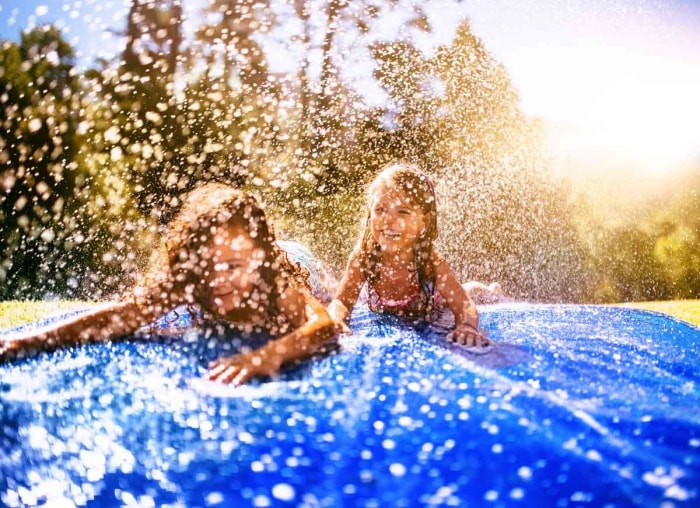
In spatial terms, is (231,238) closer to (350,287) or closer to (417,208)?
(350,287)

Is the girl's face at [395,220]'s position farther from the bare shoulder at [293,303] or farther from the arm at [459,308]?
the bare shoulder at [293,303]

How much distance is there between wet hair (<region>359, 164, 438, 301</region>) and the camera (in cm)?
339

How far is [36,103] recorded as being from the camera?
26.9 feet

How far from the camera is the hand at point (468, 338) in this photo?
2559 mm

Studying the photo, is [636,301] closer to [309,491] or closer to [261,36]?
[309,491]

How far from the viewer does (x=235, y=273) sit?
279 cm

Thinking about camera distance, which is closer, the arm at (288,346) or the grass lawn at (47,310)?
the arm at (288,346)

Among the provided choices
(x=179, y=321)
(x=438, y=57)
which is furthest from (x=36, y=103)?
(x=438, y=57)

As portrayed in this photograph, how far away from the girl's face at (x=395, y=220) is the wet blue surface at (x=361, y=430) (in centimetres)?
112

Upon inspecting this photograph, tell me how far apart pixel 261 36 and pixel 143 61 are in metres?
2.24

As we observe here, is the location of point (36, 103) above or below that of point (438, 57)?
below

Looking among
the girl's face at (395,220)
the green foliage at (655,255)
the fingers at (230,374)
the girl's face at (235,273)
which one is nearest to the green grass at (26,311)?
the girl's face at (235,273)

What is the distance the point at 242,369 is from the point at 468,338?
Result: 1.15m

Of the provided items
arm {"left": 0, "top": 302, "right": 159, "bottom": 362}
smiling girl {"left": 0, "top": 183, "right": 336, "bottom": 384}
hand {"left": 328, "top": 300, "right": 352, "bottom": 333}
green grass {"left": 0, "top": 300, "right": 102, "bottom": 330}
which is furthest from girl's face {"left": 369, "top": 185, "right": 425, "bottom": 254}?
green grass {"left": 0, "top": 300, "right": 102, "bottom": 330}
